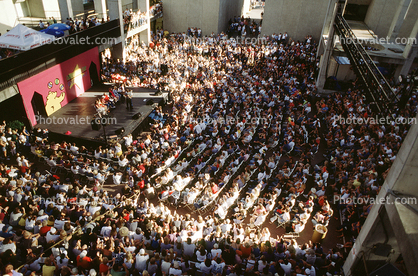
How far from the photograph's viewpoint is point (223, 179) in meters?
11.0

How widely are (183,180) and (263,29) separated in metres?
26.3

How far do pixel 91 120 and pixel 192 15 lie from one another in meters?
21.4

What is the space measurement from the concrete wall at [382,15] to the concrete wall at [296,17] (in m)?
4.96

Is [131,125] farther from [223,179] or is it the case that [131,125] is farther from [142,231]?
[142,231]

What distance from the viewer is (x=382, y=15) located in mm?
25125

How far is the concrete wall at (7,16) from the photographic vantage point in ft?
54.0

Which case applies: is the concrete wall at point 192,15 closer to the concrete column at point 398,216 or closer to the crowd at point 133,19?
the crowd at point 133,19

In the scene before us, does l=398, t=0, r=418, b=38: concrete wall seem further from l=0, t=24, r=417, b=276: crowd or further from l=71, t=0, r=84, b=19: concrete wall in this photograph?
l=71, t=0, r=84, b=19: concrete wall

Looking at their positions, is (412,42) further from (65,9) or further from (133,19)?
(65,9)

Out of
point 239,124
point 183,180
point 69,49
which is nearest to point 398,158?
point 183,180

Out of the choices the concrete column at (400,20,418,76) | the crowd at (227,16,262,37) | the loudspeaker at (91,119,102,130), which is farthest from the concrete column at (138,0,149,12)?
the concrete column at (400,20,418,76)

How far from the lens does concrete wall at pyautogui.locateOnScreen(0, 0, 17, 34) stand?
54.0ft

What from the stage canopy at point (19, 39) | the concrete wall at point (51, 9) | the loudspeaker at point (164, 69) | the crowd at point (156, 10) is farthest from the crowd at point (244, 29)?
the stage canopy at point (19, 39)

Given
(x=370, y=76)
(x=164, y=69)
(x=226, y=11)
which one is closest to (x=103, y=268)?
(x=370, y=76)
